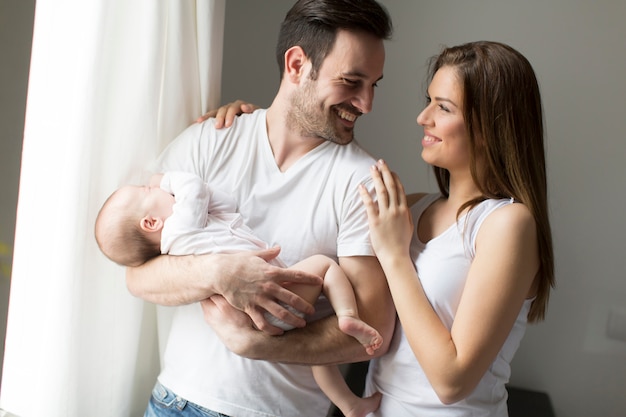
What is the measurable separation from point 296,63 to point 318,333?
2.55ft

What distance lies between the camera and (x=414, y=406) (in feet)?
5.71

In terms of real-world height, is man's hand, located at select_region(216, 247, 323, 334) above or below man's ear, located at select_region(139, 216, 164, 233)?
below

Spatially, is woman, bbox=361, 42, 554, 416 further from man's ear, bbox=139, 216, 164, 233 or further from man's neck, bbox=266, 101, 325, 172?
man's ear, bbox=139, 216, 164, 233

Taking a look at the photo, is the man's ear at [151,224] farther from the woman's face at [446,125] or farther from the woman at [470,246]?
the woman's face at [446,125]

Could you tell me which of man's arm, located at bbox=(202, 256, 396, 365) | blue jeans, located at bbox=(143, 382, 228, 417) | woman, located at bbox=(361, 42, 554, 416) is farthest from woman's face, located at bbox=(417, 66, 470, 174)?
blue jeans, located at bbox=(143, 382, 228, 417)

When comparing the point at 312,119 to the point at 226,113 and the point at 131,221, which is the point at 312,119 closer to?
the point at 226,113

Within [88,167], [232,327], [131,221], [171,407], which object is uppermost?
[88,167]

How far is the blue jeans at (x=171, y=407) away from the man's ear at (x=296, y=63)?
3.07 ft

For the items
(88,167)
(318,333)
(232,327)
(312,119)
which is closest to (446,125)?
(312,119)

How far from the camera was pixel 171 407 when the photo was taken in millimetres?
1851

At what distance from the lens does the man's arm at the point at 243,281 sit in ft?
5.30

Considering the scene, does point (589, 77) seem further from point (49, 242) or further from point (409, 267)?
point (49, 242)

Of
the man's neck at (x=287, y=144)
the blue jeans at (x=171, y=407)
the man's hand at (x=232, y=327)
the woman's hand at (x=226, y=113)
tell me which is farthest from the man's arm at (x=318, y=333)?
the woman's hand at (x=226, y=113)

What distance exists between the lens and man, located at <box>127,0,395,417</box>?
5.48 feet
